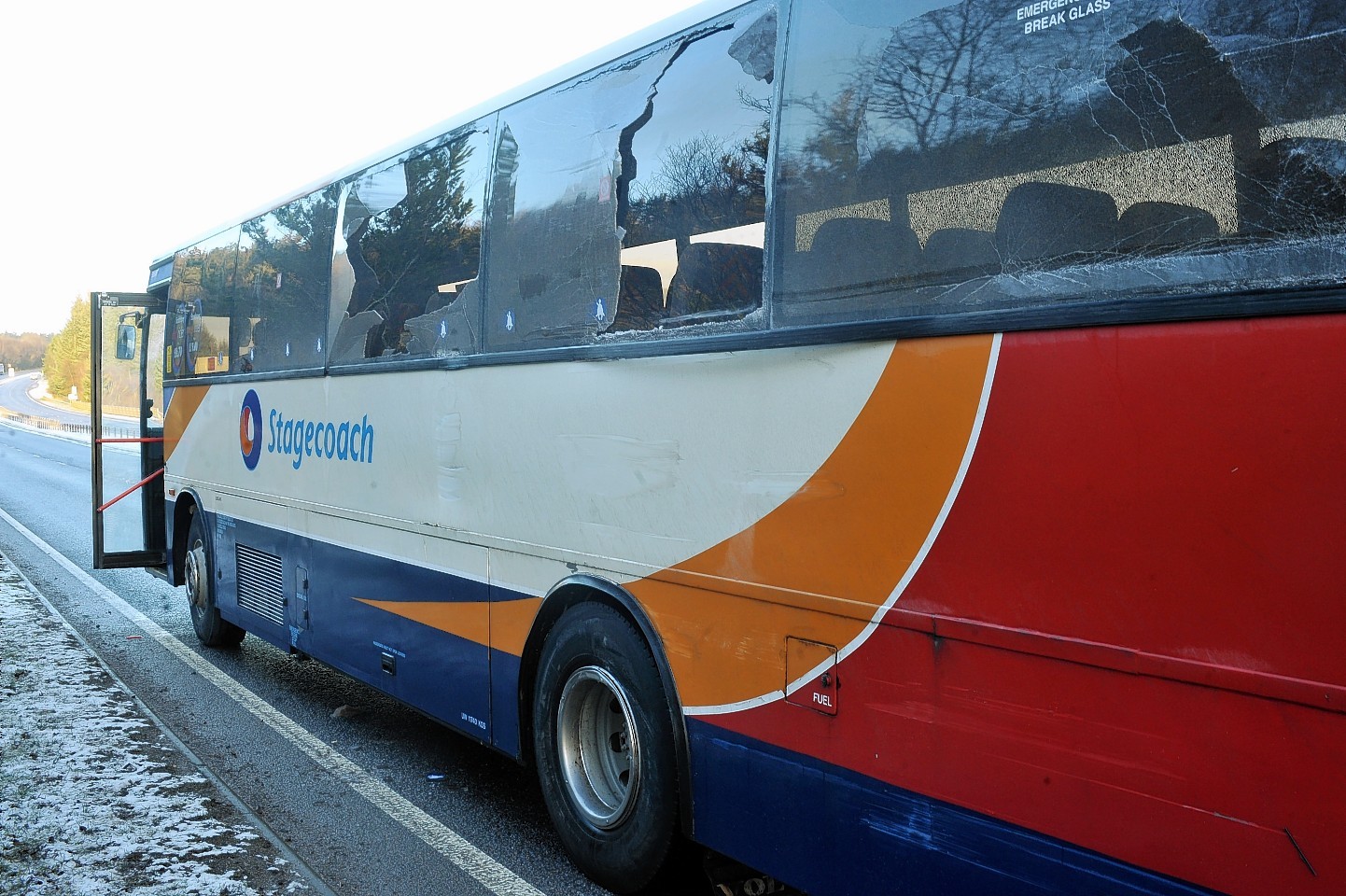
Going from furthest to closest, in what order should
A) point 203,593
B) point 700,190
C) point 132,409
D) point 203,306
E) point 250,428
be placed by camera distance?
point 132,409 < point 203,306 < point 203,593 < point 250,428 < point 700,190

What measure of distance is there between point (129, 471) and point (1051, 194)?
25804mm

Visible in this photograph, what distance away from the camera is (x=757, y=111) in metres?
3.63

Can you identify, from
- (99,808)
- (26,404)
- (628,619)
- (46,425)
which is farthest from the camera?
(26,404)

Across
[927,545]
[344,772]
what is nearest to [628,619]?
[927,545]

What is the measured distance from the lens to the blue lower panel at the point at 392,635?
16.6 ft

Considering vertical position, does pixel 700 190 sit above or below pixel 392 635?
above

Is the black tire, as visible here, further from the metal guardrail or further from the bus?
the metal guardrail

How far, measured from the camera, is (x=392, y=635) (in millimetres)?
5910

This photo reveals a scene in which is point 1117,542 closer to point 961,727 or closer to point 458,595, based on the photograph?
point 961,727

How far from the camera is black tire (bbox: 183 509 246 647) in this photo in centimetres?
875

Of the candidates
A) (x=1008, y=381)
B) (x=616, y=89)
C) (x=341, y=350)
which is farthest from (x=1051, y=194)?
(x=341, y=350)

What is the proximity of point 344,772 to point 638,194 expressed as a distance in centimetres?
346

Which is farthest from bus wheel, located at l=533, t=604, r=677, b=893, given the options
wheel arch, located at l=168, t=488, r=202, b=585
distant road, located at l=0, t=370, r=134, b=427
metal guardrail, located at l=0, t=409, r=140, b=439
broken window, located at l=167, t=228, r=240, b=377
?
distant road, located at l=0, t=370, r=134, b=427

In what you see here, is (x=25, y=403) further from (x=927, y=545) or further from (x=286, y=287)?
(x=927, y=545)
